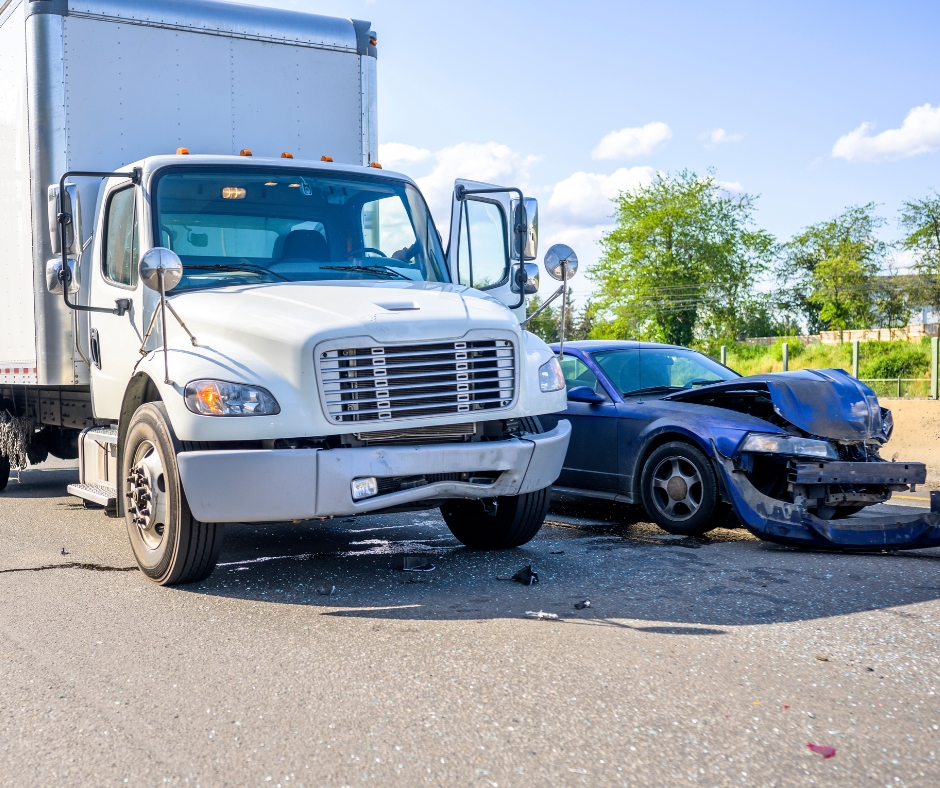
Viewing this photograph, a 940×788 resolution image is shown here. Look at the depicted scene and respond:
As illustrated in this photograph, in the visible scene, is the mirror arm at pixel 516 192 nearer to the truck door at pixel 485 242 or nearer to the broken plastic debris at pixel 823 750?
the truck door at pixel 485 242

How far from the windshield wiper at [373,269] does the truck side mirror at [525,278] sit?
1075mm

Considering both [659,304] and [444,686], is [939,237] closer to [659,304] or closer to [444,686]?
[659,304]

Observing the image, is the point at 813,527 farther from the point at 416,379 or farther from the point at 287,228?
the point at 287,228

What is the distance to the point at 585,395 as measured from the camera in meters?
8.54

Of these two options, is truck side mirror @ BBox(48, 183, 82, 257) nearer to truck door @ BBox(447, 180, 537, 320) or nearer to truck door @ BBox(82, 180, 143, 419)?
truck door @ BBox(82, 180, 143, 419)

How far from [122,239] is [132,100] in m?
1.55

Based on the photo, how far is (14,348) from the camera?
27.9ft

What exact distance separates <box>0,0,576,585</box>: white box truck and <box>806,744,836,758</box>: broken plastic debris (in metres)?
2.78

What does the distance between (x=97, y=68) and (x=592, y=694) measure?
630 cm

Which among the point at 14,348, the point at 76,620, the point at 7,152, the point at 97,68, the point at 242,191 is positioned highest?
the point at 97,68

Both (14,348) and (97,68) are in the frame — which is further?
(14,348)

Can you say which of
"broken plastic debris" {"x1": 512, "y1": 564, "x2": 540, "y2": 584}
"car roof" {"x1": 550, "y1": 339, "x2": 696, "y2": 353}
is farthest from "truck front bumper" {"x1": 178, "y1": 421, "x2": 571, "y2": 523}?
A: "car roof" {"x1": 550, "y1": 339, "x2": 696, "y2": 353}

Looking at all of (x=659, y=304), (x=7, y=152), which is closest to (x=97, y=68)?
(x=7, y=152)

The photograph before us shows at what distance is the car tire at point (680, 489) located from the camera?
23.7 feet
